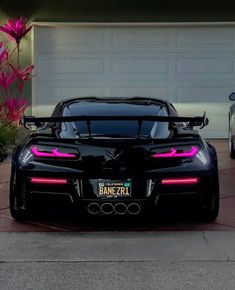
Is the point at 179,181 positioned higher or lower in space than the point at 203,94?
lower

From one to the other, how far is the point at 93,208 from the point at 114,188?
0.98 feet

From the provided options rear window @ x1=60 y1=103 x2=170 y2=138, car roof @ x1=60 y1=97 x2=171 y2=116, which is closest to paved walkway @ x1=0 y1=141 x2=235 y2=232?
rear window @ x1=60 y1=103 x2=170 y2=138

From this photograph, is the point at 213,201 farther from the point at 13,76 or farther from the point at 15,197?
the point at 13,76

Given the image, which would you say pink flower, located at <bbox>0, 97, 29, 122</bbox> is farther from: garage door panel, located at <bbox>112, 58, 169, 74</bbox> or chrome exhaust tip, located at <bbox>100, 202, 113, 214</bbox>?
chrome exhaust tip, located at <bbox>100, 202, 113, 214</bbox>

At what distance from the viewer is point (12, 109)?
12.6m

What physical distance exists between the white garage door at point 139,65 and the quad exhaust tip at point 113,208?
302 inches

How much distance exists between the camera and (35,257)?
5.64m

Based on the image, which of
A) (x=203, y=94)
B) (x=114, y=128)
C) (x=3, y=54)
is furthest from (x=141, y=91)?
(x=114, y=128)

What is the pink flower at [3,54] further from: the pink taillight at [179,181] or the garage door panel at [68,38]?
the pink taillight at [179,181]

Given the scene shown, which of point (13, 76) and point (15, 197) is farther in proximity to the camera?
point (13, 76)

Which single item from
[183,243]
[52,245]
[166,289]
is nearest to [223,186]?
[183,243]

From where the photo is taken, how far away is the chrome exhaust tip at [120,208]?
6332 mm

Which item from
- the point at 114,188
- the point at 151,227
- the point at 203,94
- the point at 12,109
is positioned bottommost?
the point at 151,227

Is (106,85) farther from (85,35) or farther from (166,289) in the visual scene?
(166,289)
